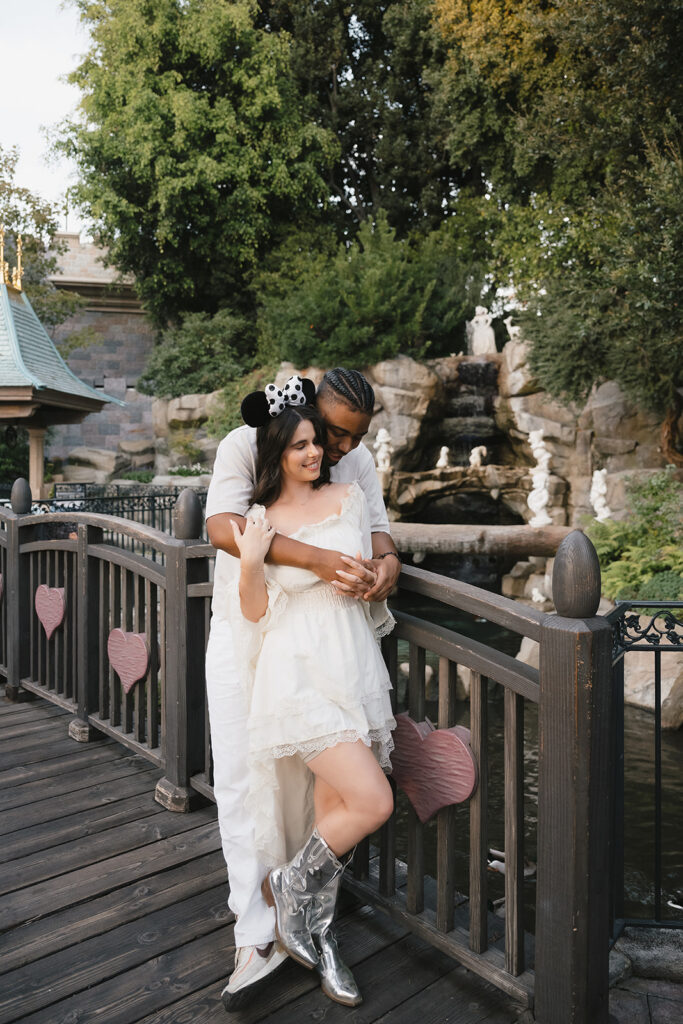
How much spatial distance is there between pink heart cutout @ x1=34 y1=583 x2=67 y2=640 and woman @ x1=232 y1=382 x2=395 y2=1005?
234 centimetres

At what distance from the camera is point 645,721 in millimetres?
7871

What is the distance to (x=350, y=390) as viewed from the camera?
2117 mm

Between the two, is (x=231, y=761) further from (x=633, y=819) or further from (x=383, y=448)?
(x=383, y=448)

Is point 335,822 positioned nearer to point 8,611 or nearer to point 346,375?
point 346,375

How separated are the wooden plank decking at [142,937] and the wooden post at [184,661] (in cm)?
17

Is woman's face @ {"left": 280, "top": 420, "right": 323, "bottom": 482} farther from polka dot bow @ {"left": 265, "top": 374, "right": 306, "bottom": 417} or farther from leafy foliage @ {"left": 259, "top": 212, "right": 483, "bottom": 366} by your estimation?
leafy foliage @ {"left": 259, "top": 212, "right": 483, "bottom": 366}

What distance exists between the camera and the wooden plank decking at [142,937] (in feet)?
6.60

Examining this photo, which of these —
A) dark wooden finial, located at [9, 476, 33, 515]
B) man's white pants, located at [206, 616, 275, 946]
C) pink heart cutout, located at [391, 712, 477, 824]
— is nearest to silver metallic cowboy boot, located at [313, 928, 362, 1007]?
man's white pants, located at [206, 616, 275, 946]

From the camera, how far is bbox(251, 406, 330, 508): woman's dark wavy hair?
2.11 meters

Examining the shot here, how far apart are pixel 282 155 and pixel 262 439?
20.5 metres

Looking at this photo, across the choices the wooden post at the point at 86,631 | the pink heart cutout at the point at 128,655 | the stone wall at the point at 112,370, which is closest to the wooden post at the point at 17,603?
the wooden post at the point at 86,631

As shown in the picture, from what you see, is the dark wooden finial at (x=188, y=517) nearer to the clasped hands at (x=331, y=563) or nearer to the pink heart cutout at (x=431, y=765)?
the clasped hands at (x=331, y=563)

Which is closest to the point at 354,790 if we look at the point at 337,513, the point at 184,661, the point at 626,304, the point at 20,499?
the point at 337,513

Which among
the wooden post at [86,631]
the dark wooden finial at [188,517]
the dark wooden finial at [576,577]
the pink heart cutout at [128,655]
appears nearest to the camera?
the dark wooden finial at [576,577]
